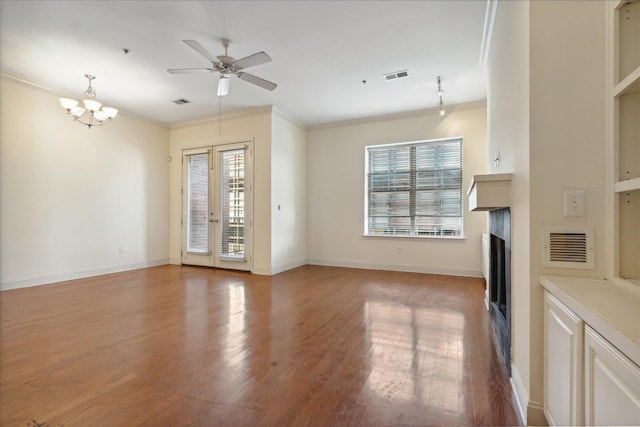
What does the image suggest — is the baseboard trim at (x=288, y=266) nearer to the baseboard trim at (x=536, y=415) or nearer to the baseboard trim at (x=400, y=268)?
the baseboard trim at (x=400, y=268)

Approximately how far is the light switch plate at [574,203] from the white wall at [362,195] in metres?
3.97

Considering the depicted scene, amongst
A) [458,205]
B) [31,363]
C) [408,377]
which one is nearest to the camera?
[408,377]

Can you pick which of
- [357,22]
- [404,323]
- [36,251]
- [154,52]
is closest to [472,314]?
[404,323]

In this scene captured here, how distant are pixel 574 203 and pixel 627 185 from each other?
0.21 m

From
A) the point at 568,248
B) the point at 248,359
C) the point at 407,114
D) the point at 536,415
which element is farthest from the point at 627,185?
the point at 407,114

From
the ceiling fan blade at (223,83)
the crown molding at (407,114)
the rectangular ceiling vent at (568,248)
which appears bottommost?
the rectangular ceiling vent at (568,248)

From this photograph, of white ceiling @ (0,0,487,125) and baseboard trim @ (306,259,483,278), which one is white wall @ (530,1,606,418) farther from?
baseboard trim @ (306,259,483,278)

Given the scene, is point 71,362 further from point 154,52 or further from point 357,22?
point 357,22

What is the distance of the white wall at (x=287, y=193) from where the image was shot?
558 cm

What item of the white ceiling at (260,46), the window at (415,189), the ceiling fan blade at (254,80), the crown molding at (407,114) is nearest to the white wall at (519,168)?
the white ceiling at (260,46)

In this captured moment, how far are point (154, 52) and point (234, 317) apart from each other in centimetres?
334

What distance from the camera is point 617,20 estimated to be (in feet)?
4.47

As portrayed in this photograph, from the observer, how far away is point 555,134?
1.48 meters

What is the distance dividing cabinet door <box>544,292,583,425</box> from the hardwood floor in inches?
14.0
